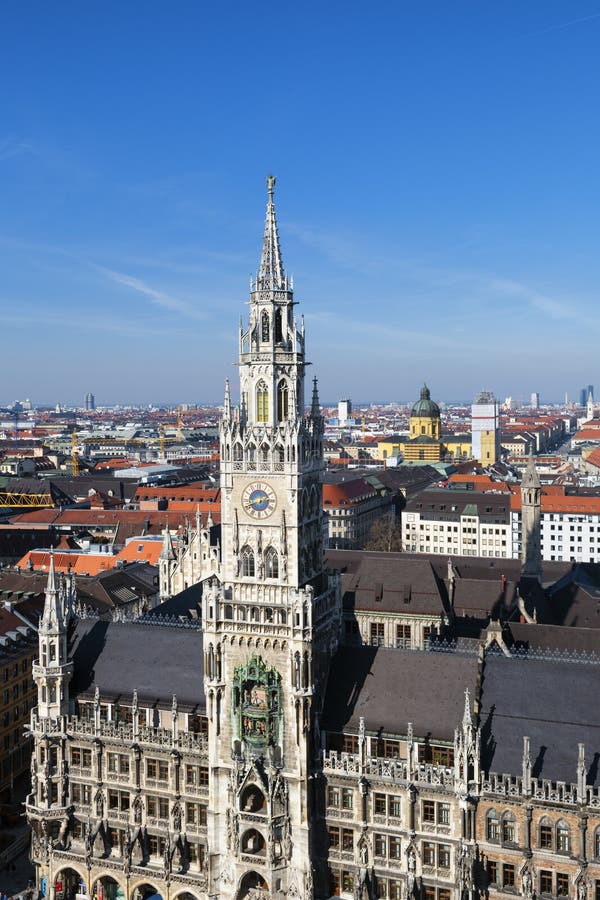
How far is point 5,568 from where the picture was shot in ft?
394

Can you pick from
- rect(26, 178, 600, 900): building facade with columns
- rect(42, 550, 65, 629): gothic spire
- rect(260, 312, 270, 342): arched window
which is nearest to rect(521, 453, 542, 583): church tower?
rect(26, 178, 600, 900): building facade with columns

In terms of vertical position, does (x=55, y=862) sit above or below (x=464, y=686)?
below

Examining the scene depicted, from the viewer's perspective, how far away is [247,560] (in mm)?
56000

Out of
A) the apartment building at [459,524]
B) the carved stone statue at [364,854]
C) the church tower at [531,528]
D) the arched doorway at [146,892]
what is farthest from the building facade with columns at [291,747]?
the apartment building at [459,524]

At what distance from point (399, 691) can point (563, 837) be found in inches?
482

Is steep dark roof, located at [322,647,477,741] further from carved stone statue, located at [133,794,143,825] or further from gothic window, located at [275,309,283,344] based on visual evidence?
gothic window, located at [275,309,283,344]

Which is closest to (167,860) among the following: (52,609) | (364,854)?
(364,854)

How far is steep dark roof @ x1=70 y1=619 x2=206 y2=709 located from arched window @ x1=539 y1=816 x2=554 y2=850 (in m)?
22.4

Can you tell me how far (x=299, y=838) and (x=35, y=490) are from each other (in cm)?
15765

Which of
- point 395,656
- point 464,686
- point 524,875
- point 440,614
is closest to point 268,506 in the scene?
point 395,656

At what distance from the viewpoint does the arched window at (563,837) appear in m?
48.7

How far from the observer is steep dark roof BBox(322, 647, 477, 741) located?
5388cm

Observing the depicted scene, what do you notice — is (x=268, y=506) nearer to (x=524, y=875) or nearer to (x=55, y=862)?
(x=524, y=875)

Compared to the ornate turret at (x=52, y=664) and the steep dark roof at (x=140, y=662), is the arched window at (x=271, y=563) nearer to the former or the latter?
the steep dark roof at (x=140, y=662)
